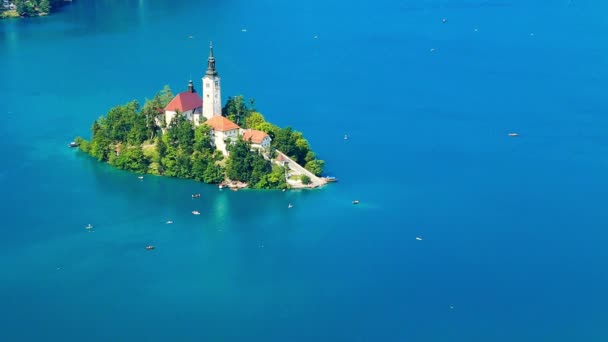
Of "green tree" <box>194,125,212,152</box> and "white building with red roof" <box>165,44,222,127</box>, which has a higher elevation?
"white building with red roof" <box>165,44,222,127</box>

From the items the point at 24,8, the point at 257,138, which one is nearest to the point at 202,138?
the point at 257,138

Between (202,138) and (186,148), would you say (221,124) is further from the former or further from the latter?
(186,148)

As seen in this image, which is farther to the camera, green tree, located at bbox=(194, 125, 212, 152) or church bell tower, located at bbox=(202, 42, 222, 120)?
church bell tower, located at bbox=(202, 42, 222, 120)

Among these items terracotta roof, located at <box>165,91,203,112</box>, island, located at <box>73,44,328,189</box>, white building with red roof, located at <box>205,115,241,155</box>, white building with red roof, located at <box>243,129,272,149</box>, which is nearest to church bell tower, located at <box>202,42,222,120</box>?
island, located at <box>73,44,328,189</box>

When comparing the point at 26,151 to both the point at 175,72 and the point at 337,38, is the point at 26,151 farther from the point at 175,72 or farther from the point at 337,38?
the point at 337,38

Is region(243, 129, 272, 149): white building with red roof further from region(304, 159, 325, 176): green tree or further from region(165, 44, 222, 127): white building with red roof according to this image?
region(165, 44, 222, 127): white building with red roof

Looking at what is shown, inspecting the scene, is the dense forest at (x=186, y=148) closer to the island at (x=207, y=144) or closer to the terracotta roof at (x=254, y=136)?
the island at (x=207, y=144)

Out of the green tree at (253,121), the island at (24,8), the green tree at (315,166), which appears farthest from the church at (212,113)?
the island at (24,8)
